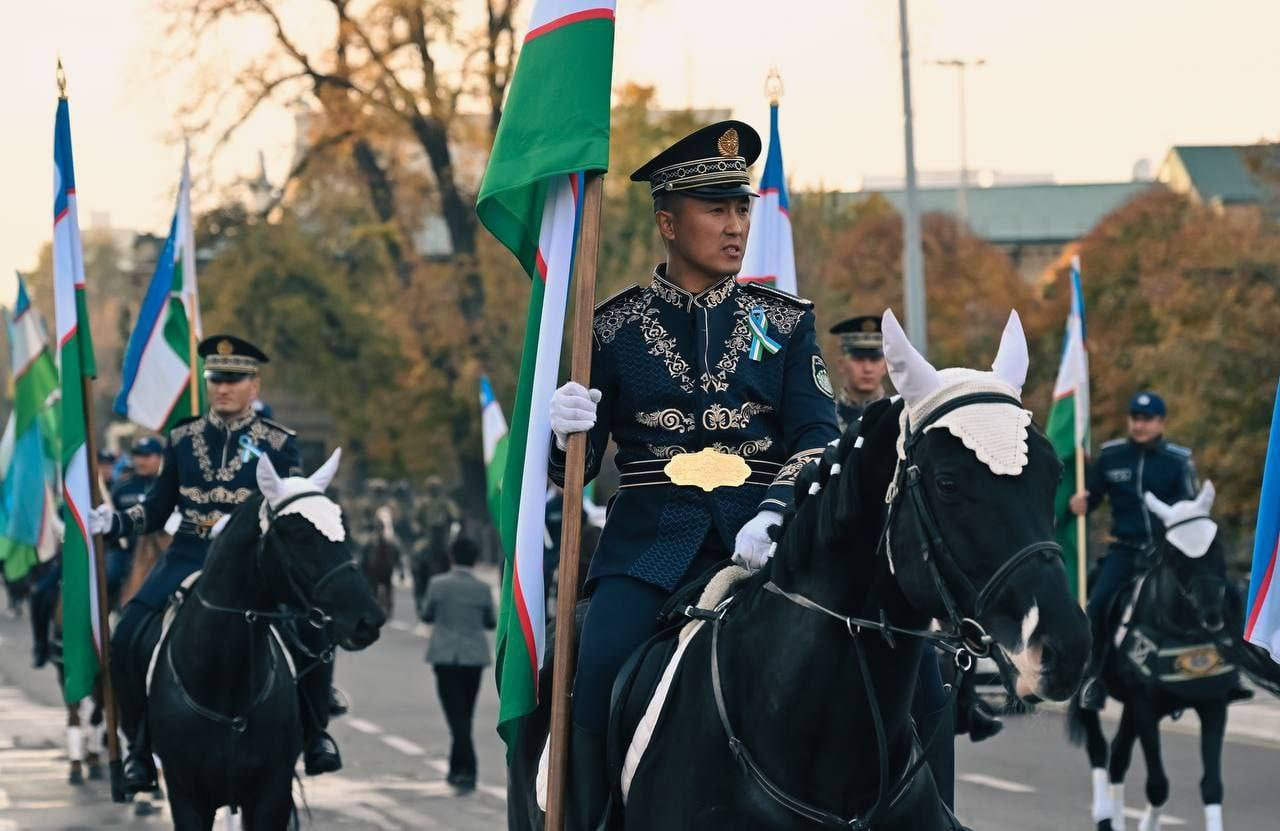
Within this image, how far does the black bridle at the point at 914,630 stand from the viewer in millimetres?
4223

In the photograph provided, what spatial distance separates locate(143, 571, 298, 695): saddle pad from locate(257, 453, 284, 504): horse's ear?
0.82 m

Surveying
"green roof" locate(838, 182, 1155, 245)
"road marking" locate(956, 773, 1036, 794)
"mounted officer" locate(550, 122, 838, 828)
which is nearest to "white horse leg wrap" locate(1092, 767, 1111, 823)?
"road marking" locate(956, 773, 1036, 794)

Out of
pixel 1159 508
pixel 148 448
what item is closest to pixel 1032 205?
pixel 148 448

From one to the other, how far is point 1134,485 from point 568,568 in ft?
27.7

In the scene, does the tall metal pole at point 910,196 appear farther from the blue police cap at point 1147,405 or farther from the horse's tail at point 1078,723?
the horse's tail at point 1078,723

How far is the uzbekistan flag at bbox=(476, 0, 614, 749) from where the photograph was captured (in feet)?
19.4

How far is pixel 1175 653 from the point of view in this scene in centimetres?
1234

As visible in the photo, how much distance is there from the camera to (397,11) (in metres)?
38.2

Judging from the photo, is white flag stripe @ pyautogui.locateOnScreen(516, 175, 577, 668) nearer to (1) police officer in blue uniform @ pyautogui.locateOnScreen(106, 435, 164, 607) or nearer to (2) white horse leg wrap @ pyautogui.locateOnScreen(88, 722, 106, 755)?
(1) police officer in blue uniform @ pyautogui.locateOnScreen(106, 435, 164, 607)

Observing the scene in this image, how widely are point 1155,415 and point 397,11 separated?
27.1 m

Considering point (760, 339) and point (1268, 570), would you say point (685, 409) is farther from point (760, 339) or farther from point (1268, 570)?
point (1268, 570)

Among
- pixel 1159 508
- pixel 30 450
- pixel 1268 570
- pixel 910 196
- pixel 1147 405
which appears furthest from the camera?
pixel 910 196

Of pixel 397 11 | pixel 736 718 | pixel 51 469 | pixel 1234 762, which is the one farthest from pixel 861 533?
pixel 397 11

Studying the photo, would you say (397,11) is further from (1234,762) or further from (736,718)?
(736,718)
